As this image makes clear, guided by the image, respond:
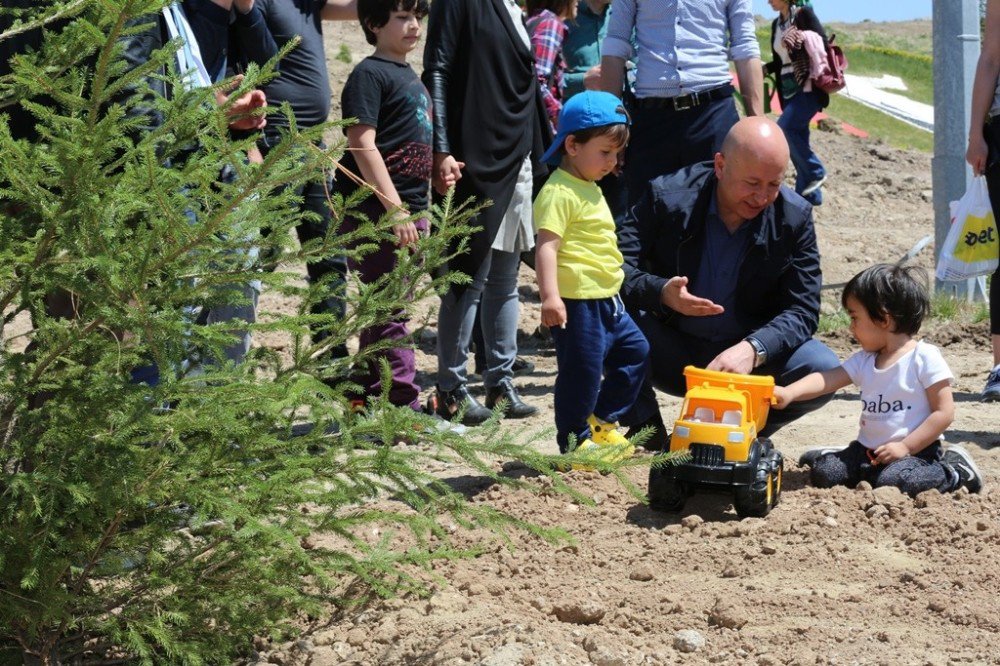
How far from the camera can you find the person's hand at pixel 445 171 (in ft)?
17.9

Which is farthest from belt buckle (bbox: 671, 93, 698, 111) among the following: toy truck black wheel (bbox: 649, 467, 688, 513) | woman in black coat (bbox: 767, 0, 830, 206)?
woman in black coat (bbox: 767, 0, 830, 206)

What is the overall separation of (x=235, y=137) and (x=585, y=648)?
7.90 feet

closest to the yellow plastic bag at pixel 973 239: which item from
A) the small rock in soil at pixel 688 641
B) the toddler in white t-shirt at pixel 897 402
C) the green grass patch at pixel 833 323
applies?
the green grass patch at pixel 833 323

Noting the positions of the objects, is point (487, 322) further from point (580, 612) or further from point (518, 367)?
point (580, 612)

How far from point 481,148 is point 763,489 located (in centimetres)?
220

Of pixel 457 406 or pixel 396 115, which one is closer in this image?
pixel 396 115

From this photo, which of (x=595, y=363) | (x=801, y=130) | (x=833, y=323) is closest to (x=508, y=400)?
(x=595, y=363)

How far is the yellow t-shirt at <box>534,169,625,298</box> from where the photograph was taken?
455 centimetres

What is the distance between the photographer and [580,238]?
182 inches

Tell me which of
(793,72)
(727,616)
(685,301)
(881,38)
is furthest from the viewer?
(881,38)

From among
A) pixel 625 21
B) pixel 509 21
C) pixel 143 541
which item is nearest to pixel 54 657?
pixel 143 541

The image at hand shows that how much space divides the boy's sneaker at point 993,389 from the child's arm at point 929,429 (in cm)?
155

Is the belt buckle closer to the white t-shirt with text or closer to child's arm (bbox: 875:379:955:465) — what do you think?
the white t-shirt with text

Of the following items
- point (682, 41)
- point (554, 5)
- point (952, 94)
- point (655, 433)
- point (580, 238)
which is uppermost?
point (554, 5)
